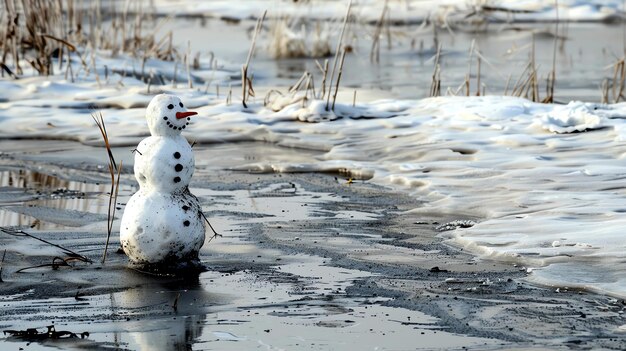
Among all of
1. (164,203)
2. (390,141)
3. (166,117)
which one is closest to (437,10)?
(390,141)

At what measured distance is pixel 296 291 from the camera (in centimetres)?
471

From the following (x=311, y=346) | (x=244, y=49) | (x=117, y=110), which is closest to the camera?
(x=311, y=346)

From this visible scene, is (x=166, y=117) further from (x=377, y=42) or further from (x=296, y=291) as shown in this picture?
(x=377, y=42)

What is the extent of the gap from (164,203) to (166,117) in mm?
407

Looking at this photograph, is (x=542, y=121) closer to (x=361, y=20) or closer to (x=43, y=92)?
(x=43, y=92)

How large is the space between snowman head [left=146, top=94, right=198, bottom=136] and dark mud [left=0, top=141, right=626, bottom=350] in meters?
0.67

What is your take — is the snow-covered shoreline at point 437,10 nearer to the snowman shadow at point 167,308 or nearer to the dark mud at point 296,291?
the dark mud at point 296,291

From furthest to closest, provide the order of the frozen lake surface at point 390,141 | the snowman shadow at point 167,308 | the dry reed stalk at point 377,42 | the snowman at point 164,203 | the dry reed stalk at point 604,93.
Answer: the dry reed stalk at point 377,42, the dry reed stalk at point 604,93, the frozen lake surface at point 390,141, the snowman at point 164,203, the snowman shadow at point 167,308

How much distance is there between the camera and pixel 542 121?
8977mm

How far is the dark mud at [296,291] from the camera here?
13.4ft

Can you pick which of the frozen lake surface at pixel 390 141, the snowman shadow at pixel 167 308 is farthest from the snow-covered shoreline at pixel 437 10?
the snowman shadow at pixel 167 308

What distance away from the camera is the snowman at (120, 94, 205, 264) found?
16.5 feet

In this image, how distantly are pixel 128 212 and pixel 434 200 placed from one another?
2366 mm

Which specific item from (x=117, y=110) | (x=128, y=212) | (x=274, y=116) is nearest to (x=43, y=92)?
(x=117, y=110)
